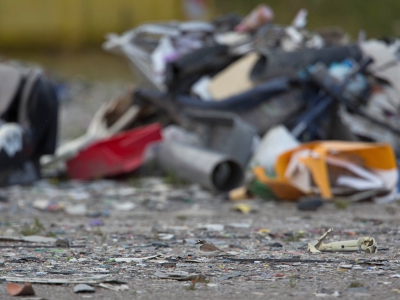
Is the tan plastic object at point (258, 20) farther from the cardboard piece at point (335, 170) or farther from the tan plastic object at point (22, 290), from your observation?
the tan plastic object at point (22, 290)

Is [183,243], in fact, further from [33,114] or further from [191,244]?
[33,114]

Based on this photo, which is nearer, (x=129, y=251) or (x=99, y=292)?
(x=99, y=292)

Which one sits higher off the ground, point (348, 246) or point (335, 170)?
point (335, 170)

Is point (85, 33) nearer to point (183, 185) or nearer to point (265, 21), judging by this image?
point (265, 21)

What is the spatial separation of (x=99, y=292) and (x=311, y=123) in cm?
392

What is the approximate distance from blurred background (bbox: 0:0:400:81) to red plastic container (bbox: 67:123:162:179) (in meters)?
7.95

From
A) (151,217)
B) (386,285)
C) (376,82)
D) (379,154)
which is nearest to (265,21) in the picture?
(376,82)

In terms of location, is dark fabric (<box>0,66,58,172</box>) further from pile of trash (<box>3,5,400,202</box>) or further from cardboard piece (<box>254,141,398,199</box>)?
cardboard piece (<box>254,141,398,199</box>)

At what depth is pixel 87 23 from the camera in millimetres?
14586

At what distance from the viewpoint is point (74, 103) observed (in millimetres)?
11430

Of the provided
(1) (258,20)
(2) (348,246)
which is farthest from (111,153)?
(2) (348,246)

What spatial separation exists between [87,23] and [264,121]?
9.23 meters

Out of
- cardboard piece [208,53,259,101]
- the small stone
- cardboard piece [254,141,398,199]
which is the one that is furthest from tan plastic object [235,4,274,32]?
the small stone

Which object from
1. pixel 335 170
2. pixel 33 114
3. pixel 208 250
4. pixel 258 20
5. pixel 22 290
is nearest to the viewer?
pixel 22 290
